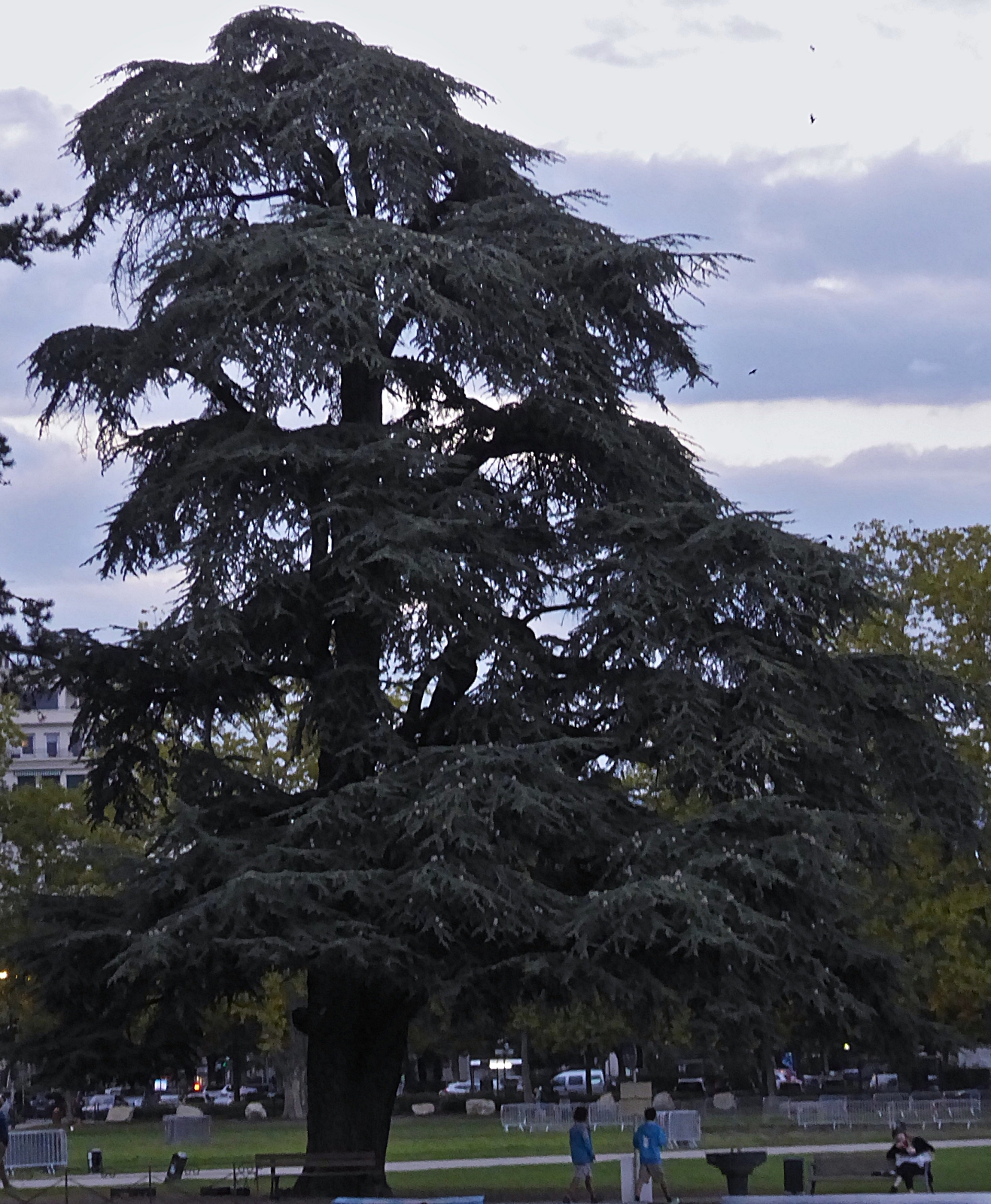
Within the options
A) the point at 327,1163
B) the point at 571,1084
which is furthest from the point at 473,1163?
the point at 571,1084

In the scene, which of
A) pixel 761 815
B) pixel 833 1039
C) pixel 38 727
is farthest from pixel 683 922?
pixel 38 727

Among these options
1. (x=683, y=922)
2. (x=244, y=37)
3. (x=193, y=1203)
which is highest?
(x=244, y=37)

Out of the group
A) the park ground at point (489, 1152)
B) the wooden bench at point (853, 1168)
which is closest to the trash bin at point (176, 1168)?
the park ground at point (489, 1152)

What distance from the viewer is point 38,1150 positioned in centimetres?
3153

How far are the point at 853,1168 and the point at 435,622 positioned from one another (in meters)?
9.94

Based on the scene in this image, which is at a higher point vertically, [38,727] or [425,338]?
[38,727]

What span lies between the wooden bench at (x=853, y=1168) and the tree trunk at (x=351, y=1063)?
5.99 m

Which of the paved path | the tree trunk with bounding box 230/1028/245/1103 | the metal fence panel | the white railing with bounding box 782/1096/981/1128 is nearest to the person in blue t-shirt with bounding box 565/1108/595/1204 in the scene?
the paved path

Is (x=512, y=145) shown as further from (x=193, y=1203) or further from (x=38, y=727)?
(x=38, y=727)

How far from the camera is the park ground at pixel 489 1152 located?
1035 inches

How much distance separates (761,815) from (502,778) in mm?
3171

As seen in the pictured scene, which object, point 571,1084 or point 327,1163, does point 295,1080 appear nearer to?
point 571,1084

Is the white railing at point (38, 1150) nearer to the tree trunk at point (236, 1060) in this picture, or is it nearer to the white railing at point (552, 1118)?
the white railing at point (552, 1118)

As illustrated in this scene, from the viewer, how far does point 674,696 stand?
2155 cm
